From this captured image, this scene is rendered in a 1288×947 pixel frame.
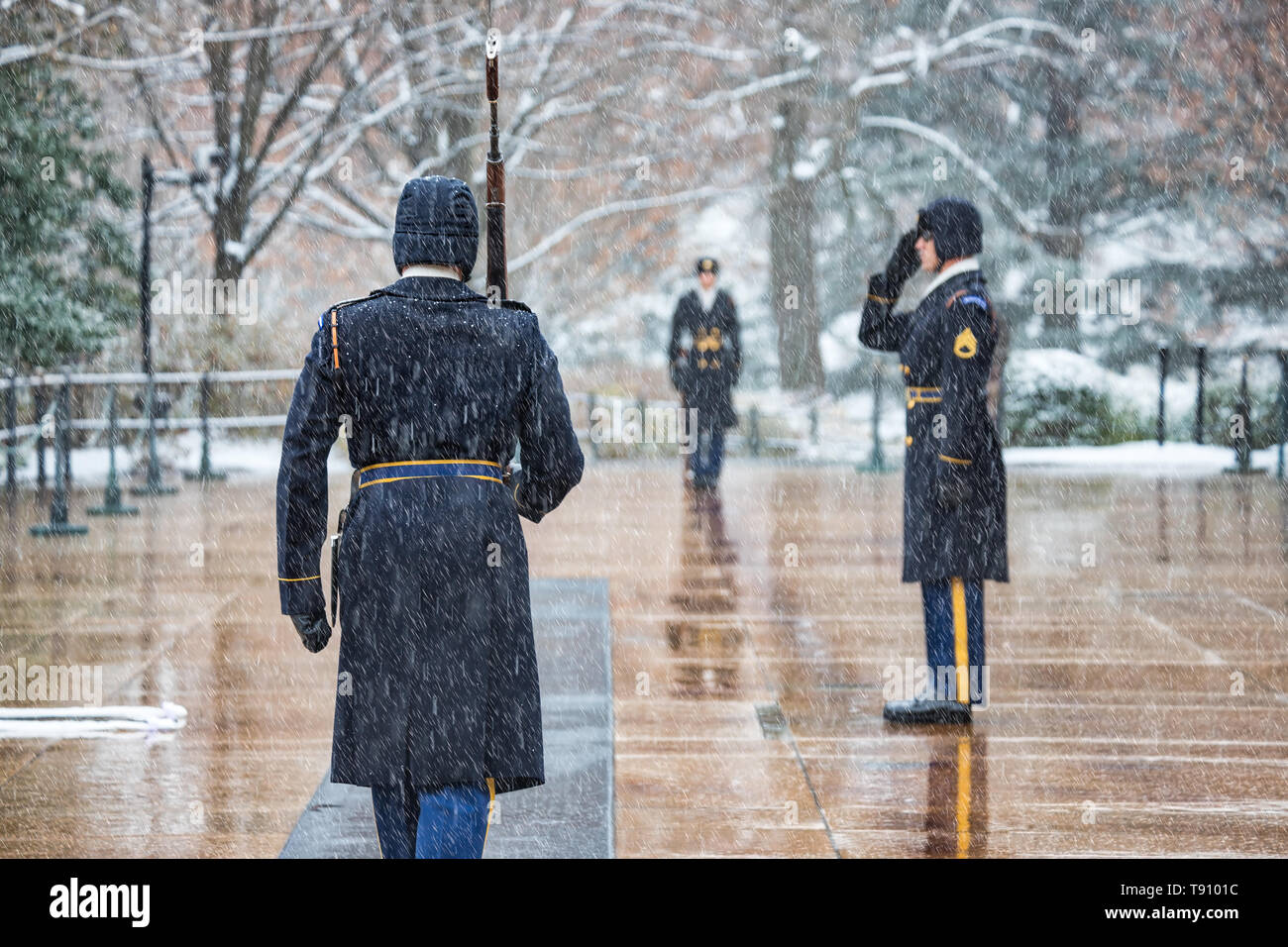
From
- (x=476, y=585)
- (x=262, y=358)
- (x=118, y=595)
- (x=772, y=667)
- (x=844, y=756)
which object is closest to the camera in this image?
(x=476, y=585)

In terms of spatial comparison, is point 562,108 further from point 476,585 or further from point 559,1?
point 476,585

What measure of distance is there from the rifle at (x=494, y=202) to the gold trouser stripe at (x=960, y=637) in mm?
2513

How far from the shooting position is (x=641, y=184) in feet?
114

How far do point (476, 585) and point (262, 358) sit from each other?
706 inches

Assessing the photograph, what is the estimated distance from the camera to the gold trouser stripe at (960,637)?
6.88 m

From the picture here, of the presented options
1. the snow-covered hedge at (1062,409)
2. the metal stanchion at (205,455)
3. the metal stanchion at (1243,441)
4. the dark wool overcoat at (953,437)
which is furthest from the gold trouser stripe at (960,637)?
the snow-covered hedge at (1062,409)

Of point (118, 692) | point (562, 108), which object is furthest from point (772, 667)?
point (562, 108)

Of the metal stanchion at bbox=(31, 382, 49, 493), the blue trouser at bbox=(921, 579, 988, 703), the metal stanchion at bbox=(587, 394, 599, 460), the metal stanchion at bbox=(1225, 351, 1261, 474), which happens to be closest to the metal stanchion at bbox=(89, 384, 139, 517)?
the metal stanchion at bbox=(31, 382, 49, 493)

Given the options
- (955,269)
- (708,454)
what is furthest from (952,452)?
(708,454)

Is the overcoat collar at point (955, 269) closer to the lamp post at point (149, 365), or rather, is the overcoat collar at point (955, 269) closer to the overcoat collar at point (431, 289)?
the overcoat collar at point (431, 289)

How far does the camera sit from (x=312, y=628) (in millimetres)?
4367

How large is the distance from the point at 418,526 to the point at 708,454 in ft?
42.3

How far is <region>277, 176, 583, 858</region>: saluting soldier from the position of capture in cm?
425

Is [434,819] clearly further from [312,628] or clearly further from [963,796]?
[963,796]
